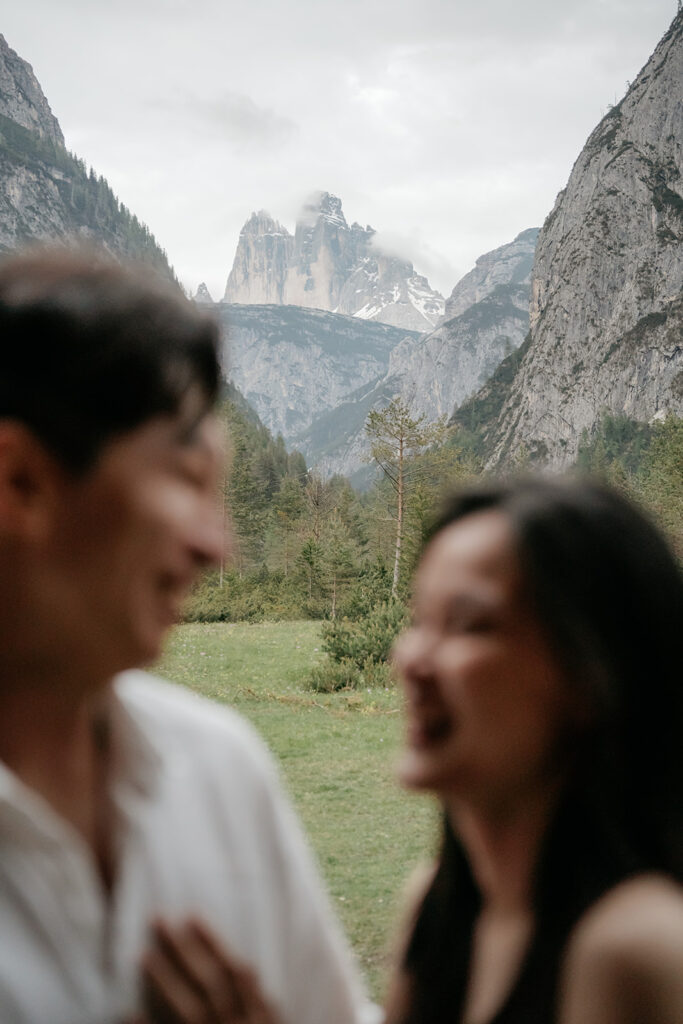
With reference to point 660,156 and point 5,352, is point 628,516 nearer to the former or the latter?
point 5,352

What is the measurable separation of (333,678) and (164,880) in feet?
36.2

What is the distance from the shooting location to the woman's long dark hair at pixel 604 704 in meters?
0.85

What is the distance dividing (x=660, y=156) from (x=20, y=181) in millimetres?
75487

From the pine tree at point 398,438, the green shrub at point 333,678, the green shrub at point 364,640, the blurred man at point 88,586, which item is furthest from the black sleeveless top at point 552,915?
the pine tree at point 398,438

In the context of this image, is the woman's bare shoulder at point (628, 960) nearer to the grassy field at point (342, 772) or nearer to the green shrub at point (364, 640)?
the grassy field at point (342, 772)

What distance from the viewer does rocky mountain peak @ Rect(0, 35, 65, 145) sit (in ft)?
403

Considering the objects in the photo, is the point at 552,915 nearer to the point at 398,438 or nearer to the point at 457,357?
the point at 398,438

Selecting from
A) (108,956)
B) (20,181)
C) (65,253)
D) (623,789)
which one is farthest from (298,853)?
(20,181)

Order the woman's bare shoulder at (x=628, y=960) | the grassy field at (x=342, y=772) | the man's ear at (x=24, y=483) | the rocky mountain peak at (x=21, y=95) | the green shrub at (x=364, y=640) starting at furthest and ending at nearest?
the rocky mountain peak at (x=21, y=95) < the green shrub at (x=364, y=640) < the grassy field at (x=342, y=772) < the woman's bare shoulder at (x=628, y=960) < the man's ear at (x=24, y=483)

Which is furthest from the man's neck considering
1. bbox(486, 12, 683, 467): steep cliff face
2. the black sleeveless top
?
bbox(486, 12, 683, 467): steep cliff face

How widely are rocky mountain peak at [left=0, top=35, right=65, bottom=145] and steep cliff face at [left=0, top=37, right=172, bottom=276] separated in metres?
0.14

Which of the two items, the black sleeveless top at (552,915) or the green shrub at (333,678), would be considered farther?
the green shrub at (333,678)

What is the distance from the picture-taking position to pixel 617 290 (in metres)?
73.8

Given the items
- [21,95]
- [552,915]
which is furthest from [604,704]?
[21,95]
